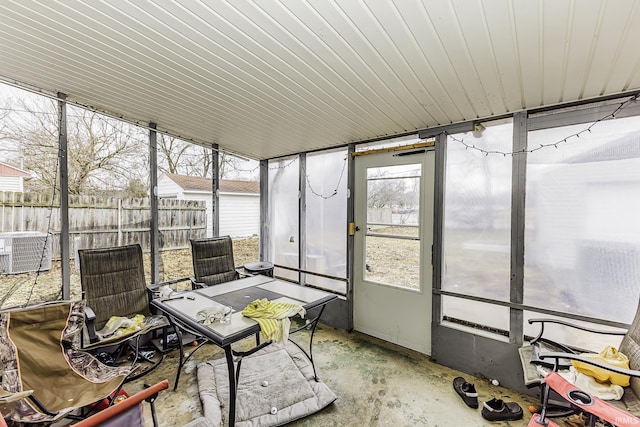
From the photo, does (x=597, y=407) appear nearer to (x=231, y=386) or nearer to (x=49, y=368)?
(x=231, y=386)

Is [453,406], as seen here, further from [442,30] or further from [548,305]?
[442,30]

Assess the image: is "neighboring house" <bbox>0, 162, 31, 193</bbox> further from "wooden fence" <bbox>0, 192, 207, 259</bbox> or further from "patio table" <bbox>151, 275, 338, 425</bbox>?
"patio table" <bbox>151, 275, 338, 425</bbox>

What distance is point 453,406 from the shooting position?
7.17 ft

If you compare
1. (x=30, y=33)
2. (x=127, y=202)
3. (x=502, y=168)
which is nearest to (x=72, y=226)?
(x=127, y=202)

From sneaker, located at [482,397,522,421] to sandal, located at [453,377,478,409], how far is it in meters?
0.08

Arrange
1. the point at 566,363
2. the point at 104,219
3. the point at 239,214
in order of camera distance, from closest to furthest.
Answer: the point at 566,363 < the point at 104,219 < the point at 239,214

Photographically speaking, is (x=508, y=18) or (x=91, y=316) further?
(x=91, y=316)

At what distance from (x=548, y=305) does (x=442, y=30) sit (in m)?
2.29

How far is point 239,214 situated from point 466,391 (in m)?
3.49

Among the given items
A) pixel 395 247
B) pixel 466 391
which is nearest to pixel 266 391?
pixel 466 391

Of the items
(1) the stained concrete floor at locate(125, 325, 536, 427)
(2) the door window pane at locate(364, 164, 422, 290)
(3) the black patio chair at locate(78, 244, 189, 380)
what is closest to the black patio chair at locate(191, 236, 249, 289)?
(3) the black patio chair at locate(78, 244, 189, 380)

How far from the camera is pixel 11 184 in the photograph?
2436mm

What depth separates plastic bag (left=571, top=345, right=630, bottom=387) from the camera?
64.6 inches

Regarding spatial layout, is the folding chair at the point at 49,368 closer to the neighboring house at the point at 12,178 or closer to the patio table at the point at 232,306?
the patio table at the point at 232,306
